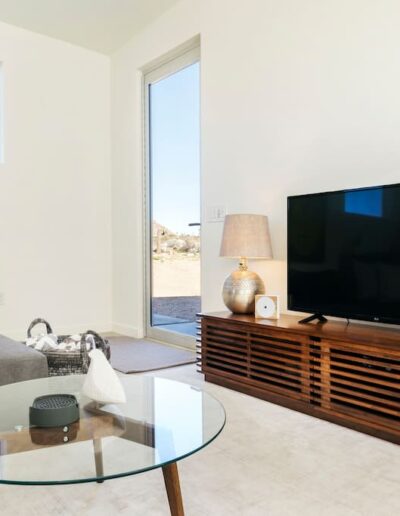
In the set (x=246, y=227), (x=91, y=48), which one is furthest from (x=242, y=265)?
(x=91, y=48)

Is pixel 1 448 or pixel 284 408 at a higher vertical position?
pixel 1 448

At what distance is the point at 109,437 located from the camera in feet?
4.22

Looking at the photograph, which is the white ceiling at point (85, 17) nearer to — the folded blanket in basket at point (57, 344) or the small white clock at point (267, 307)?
the small white clock at point (267, 307)

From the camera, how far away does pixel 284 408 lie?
100 inches

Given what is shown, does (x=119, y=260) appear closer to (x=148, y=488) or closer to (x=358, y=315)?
(x=358, y=315)

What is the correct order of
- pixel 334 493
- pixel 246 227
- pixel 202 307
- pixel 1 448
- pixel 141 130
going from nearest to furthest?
pixel 1 448
pixel 334 493
pixel 246 227
pixel 202 307
pixel 141 130

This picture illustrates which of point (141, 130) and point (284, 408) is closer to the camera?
point (284, 408)

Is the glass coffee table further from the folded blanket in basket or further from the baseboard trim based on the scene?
the baseboard trim

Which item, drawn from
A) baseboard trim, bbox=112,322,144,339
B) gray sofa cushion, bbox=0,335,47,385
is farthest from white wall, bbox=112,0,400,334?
gray sofa cushion, bbox=0,335,47,385

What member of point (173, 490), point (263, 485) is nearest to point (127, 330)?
point (263, 485)

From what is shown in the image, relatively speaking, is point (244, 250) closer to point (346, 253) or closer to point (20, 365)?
point (346, 253)

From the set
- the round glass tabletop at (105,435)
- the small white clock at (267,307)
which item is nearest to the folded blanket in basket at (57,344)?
the round glass tabletop at (105,435)

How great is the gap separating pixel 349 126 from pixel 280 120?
22.8 inches

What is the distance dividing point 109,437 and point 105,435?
0.02m
